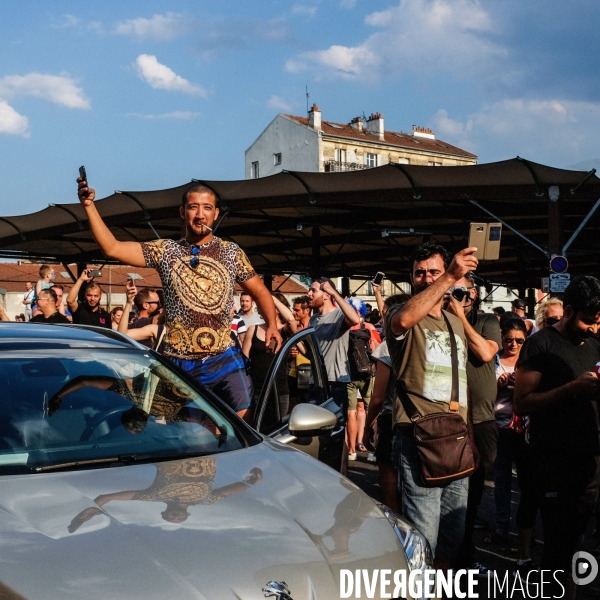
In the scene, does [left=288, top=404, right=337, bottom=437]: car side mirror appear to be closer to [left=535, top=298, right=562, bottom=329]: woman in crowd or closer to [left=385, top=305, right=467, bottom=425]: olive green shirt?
[left=385, top=305, right=467, bottom=425]: olive green shirt

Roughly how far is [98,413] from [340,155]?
221ft

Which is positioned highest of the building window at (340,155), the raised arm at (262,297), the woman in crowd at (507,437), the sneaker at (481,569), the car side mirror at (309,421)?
the building window at (340,155)

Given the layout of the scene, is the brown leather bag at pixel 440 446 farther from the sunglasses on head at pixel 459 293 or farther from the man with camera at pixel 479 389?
the man with camera at pixel 479 389

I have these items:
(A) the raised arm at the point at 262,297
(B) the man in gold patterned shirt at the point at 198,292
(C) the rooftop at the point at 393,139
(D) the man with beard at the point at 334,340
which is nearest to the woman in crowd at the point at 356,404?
(D) the man with beard at the point at 334,340

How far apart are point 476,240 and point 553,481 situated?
195 centimetres

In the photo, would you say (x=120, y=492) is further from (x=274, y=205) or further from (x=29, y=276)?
(x=29, y=276)

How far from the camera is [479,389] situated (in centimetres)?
619

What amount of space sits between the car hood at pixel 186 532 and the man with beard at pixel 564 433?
1644 mm

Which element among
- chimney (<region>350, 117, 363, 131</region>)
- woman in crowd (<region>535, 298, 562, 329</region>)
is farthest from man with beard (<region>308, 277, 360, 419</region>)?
chimney (<region>350, 117, 363, 131</region>)

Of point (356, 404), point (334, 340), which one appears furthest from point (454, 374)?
point (356, 404)

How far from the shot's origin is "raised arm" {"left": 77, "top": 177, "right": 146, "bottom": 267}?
483 cm

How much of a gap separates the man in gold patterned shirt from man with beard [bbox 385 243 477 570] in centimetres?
87

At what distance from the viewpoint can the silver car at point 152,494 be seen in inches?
93.9

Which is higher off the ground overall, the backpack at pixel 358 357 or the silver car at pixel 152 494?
the silver car at pixel 152 494
